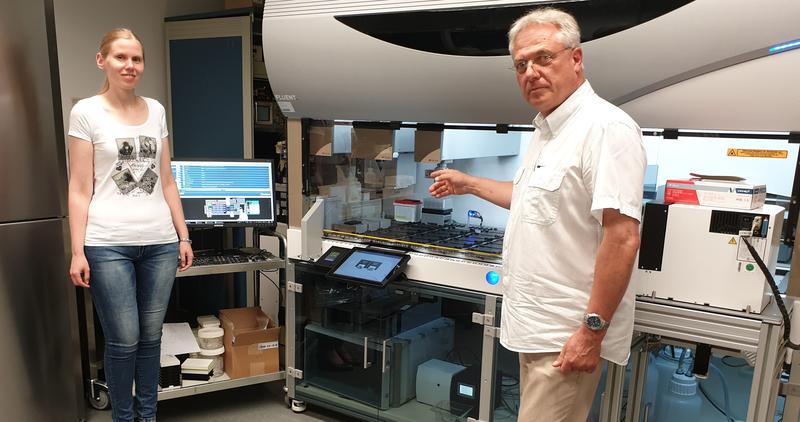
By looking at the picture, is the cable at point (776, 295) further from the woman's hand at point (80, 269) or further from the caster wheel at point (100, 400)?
the caster wheel at point (100, 400)

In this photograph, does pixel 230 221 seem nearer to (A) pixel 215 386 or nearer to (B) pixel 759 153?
(A) pixel 215 386

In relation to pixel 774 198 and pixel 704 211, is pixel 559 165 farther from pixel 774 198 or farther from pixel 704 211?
pixel 774 198

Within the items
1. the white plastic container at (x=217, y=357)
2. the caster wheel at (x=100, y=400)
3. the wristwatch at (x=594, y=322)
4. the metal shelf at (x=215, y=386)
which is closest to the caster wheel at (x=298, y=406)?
the metal shelf at (x=215, y=386)

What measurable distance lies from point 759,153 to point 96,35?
10.7ft

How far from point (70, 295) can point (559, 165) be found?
84.8 inches

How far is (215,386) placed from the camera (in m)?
2.65

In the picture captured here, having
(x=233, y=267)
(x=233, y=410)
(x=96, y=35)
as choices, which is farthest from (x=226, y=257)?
(x=96, y=35)

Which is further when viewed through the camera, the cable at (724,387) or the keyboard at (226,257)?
the keyboard at (226,257)

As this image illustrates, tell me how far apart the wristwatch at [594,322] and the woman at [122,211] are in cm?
145

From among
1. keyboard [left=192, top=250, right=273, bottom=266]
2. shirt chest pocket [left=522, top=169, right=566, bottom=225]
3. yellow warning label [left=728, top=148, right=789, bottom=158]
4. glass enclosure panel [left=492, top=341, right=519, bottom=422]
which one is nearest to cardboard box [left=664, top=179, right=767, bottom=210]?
yellow warning label [left=728, top=148, right=789, bottom=158]

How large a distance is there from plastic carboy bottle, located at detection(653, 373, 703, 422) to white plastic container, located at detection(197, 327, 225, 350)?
1957mm

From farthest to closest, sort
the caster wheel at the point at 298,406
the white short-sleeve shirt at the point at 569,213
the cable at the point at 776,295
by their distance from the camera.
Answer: the caster wheel at the point at 298,406
the cable at the point at 776,295
the white short-sleeve shirt at the point at 569,213

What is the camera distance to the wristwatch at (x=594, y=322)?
4.45 feet

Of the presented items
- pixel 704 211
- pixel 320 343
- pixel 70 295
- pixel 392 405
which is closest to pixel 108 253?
pixel 70 295
